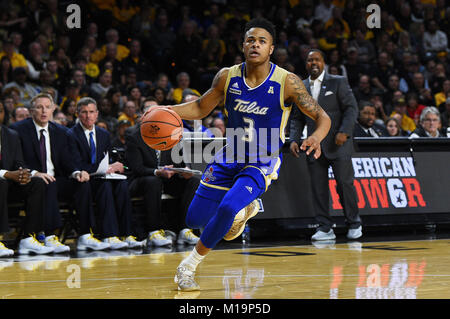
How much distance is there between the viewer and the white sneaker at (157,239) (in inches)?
319

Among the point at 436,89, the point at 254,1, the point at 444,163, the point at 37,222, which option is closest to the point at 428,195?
the point at 444,163

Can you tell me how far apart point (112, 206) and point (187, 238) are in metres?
0.95

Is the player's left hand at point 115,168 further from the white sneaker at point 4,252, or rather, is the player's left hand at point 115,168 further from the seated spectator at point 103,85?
the seated spectator at point 103,85

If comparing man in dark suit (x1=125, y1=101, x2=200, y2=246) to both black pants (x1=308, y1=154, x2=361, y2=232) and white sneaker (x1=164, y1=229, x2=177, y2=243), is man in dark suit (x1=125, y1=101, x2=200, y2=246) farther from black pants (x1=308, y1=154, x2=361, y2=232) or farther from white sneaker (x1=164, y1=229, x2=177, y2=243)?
black pants (x1=308, y1=154, x2=361, y2=232)

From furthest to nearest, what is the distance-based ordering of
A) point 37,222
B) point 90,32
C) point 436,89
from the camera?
1. point 436,89
2. point 90,32
3. point 37,222

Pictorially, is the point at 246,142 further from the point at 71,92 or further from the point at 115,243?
the point at 71,92

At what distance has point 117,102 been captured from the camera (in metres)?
11.6

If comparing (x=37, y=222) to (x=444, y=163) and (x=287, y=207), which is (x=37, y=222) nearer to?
(x=287, y=207)

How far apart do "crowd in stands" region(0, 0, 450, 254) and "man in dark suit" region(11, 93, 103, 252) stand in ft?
3.72

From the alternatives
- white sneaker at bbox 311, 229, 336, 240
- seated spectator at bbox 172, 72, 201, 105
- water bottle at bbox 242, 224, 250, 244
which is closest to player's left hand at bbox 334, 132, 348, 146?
white sneaker at bbox 311, 229, 336, 240

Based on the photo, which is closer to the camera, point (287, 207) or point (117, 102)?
point (287, 207)

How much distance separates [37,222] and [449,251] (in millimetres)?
4282

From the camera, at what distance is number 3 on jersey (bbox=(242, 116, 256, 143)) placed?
5.16 metres

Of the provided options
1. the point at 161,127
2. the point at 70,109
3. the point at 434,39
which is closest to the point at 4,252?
the point at 161,127
